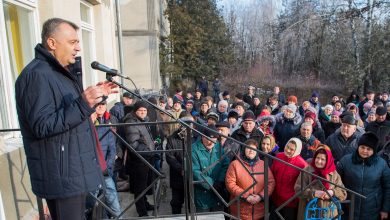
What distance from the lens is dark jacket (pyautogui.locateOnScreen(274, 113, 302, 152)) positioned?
475 cm

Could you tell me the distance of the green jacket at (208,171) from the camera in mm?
3340

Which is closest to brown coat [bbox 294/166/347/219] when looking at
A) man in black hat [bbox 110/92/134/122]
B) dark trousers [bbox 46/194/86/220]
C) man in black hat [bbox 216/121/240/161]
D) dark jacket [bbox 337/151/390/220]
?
dark jacket [bbox 337/151/390/220]

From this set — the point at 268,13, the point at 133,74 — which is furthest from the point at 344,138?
the point at 268,13

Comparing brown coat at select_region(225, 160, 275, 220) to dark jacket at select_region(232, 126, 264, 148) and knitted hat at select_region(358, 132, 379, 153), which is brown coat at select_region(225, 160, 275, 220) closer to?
dark jacket at select_region(232, 126, 264, 148)

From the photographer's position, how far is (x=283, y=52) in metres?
19.6

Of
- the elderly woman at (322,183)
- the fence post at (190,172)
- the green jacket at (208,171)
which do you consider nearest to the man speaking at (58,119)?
the fence post at (190,172)

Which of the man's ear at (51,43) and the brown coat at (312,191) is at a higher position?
the man's ear at (51,43)

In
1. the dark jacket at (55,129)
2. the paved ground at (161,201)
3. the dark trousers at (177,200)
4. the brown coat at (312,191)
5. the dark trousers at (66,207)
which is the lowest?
the paved ground at (161,201)

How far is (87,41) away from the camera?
6.05 m

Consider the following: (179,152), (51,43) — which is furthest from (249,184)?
(51,43)

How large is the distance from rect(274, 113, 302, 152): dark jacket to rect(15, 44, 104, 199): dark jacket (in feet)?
12.1

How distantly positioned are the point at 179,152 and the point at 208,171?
48 centimetres

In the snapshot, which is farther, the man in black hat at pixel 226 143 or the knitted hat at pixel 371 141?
the man in black hat at pixel 226 143

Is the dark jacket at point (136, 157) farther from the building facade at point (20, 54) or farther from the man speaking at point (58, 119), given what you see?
the man speaking at point (58, 119)
